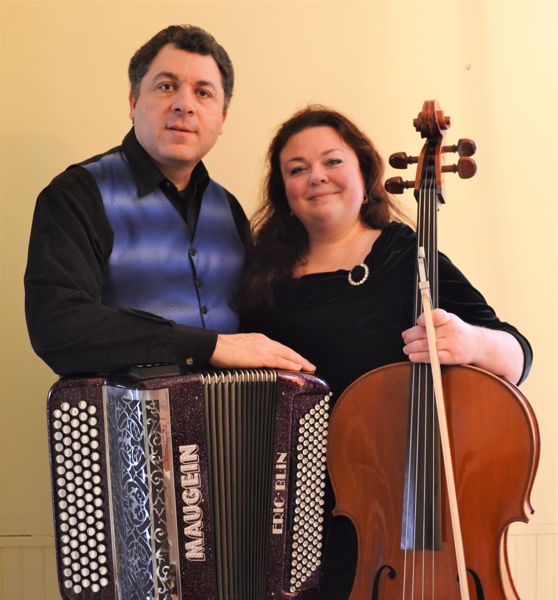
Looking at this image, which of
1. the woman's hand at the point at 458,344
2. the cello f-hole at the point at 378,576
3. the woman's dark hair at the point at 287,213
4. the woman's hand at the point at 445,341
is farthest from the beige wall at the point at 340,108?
the cello f-hole at the point at 378,576

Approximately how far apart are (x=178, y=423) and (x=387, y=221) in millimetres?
846

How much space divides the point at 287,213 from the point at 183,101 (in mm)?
431

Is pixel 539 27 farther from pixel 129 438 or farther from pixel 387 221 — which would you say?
pixel 129 438

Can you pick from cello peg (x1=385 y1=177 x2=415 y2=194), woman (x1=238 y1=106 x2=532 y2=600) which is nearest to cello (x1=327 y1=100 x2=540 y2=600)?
cello peg (x1=385 y1=177 x2=415 y2=194)

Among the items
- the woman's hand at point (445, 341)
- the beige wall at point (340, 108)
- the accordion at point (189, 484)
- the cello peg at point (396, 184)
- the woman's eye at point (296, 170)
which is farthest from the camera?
the beige wall at point (340, 108)

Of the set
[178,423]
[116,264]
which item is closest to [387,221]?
[116,264]

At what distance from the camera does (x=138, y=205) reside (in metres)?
1.84

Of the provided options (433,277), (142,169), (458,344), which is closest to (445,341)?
(458,344)

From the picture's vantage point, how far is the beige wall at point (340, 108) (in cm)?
243

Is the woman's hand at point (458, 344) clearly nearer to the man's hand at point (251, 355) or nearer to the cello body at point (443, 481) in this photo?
the cello body at point (443, 481)

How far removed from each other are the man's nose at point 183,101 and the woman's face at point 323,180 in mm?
284

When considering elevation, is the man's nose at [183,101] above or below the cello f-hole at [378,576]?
above

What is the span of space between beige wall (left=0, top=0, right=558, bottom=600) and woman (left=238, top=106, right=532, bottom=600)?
0.49 metres

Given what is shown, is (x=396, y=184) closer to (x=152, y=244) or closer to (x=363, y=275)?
(x=363, y=275)
